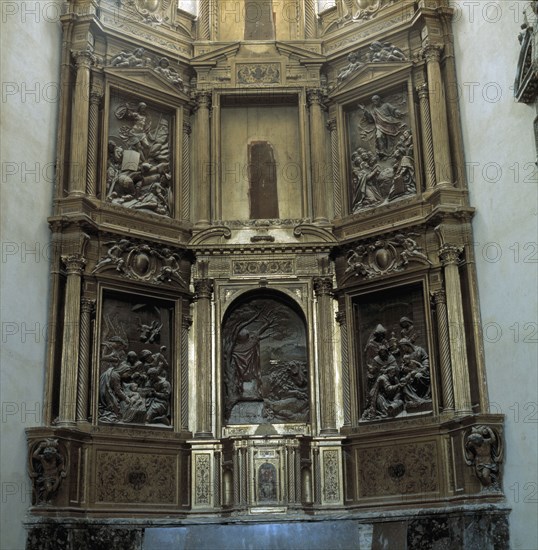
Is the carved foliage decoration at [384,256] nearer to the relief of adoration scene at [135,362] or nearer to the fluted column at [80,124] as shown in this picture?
the relief of adoration scene at [135,362]

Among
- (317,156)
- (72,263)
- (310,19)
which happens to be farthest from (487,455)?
(310,19)

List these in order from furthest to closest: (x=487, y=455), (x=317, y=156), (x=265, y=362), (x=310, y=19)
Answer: (x=310, y=19), (x=317, y=156), (x=265, y=362), (x=487, y=455)

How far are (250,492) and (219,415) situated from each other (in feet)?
5.43

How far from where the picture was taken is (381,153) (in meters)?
17.2

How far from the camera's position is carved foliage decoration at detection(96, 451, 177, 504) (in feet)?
48.5

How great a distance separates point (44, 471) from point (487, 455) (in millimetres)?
6592

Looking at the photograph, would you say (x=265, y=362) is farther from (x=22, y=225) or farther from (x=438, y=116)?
(x=438, y=116)

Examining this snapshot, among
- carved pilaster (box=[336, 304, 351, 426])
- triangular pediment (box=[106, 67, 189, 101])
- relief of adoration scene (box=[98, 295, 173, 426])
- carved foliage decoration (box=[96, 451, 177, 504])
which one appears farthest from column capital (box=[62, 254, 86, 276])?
carved pilaster (box=[336, 304, 351, 426])

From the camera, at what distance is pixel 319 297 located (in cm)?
1672

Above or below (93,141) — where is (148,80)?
above

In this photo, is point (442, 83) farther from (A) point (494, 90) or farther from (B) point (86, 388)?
(B) point (86, 388)

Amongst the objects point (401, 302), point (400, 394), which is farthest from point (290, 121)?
point (400, 394)

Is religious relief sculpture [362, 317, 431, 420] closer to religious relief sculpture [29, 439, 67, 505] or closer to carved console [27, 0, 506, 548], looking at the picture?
carved console [27, 0, 506, 548]

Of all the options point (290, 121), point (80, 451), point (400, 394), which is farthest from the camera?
point (290, 121)
